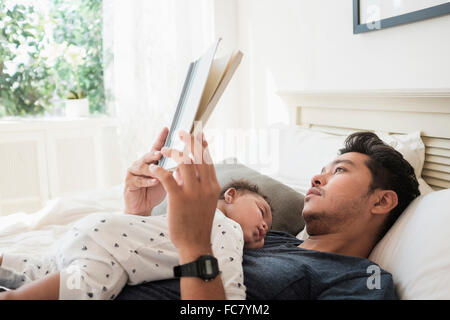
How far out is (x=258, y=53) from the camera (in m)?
2.74

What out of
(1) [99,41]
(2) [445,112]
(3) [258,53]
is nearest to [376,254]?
(2) [445,112]

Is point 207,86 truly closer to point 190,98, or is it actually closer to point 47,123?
point 190,98

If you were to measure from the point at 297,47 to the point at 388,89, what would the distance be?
82 cm

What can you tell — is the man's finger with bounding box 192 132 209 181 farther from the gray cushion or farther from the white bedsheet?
the white bedsheet

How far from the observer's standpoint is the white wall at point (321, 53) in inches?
59.4

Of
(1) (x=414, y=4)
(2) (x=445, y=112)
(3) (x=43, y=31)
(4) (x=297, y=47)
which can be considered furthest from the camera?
(3) (x=43, y=31)

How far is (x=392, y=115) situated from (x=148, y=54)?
1917 millimetres

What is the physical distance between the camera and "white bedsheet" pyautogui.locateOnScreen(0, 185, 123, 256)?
1.43 m

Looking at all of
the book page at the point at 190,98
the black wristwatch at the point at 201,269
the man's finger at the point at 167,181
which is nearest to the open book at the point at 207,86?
the book page at the point at 190,98

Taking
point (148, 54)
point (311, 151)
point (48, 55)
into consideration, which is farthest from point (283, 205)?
point (48, 55)

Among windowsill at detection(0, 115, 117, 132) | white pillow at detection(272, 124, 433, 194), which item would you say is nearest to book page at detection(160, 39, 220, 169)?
white pillow at detection(272, 124, 433, 194)

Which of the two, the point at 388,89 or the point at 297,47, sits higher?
the point at 297,47

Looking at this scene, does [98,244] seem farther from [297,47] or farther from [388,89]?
[297,47]

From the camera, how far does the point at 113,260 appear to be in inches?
37.3
